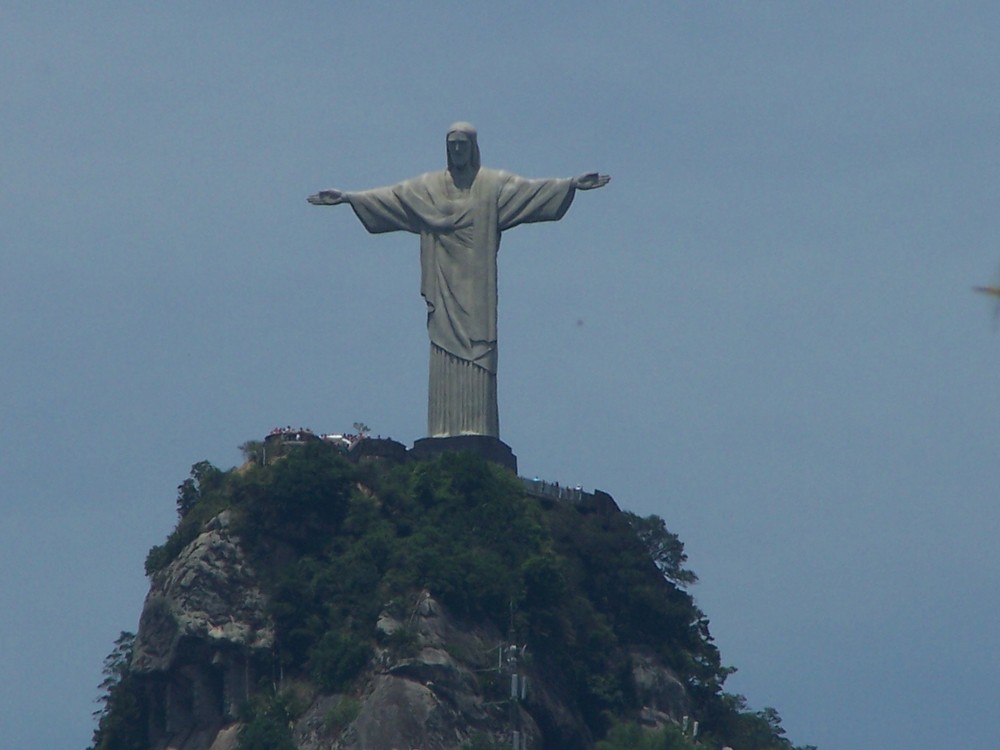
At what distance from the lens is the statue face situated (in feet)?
175

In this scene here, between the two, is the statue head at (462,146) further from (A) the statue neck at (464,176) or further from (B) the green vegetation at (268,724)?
(B) the green vegetation at (268,724)

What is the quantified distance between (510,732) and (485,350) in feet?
28.8

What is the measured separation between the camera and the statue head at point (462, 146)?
53344mm

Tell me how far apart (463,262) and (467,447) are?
13.3 ft

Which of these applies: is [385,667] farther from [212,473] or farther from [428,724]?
[212,473]

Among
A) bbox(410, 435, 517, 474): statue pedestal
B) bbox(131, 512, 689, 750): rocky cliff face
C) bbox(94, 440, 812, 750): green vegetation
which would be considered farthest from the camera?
bbox(410, 435, 517, 474): statue pedestal

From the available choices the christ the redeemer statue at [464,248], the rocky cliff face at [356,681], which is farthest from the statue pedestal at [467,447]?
the rocky cliff face at [356,681]

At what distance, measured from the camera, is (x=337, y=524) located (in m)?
51.8

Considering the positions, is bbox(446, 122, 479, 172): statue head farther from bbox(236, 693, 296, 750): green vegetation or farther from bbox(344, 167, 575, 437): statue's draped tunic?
bbox(236, 693, 296, 750): green vegetation

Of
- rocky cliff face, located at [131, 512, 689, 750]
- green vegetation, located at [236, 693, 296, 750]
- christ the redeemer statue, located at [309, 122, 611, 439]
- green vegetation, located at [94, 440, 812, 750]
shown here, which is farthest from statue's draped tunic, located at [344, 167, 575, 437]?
green vegetation, located at [236, 693, 296, 750]

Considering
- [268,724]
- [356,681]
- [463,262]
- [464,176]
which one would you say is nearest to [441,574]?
[356,681]

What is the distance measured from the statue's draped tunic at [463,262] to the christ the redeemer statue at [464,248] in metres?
0.02

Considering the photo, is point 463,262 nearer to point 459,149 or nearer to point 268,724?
point 459,149

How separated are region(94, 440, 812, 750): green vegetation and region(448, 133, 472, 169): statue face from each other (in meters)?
6.50
